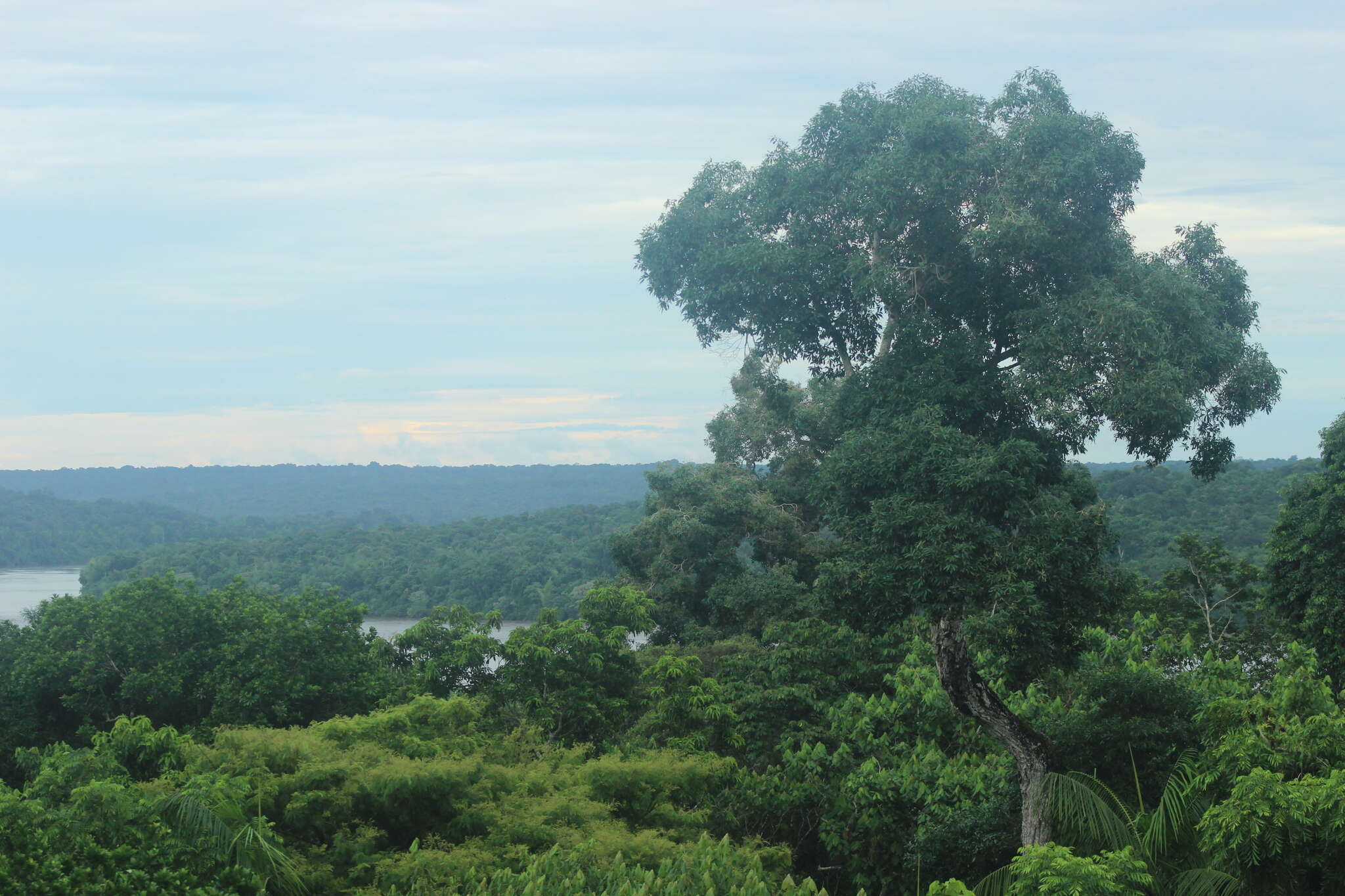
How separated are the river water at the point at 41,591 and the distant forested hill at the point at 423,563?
673mm

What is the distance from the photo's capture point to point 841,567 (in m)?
10.4

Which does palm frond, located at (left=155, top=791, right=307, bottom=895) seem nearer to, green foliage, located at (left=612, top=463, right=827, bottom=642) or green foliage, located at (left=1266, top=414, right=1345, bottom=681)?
green foliage, located at (left=612, top=463, right=827, bottom=642)

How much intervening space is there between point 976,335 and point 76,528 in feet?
234

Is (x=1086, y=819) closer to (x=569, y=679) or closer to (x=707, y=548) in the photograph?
(x=569, y=679)

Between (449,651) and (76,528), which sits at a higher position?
(449,651)

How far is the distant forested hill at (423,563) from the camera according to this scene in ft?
147

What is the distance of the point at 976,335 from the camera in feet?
38.6

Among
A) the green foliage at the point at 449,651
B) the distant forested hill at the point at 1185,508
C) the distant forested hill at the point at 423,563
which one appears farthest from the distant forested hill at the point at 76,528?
the distant forested hill at the point at 1185,508

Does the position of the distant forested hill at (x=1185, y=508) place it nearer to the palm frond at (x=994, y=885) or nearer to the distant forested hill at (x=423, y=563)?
the distant forested hill at (x=423, y=563)

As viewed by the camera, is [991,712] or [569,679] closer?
[991,712]

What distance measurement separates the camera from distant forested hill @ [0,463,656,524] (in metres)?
108

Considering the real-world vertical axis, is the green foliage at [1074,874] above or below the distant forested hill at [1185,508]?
below

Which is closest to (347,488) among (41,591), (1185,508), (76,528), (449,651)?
(76,528)

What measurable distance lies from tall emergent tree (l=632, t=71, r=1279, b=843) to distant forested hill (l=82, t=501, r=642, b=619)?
27.1m
